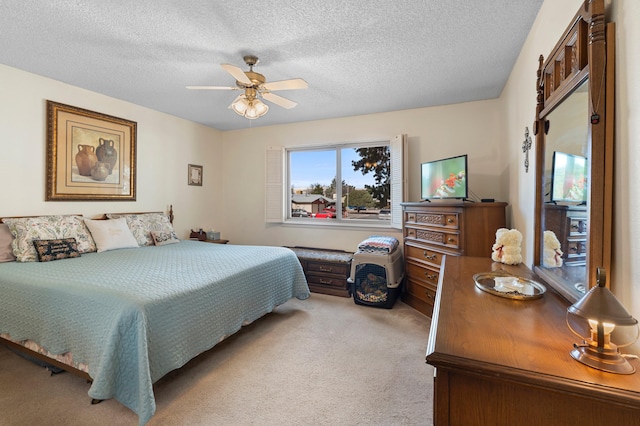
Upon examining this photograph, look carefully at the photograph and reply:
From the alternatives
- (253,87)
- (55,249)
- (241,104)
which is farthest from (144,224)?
(253,87)

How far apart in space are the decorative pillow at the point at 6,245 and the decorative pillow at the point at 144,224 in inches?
37.9

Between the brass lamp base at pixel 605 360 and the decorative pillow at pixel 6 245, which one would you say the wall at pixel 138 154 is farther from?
the brass lamp base at pixel 605 360

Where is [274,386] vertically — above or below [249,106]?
below

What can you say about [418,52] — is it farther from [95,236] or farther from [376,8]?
[95,236]

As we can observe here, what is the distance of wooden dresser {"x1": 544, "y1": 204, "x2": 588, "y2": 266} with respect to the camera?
1.10 meters

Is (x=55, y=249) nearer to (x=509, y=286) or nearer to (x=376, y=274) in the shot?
(x=376, y=274)

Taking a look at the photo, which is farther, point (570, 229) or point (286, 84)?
point (286, 84)

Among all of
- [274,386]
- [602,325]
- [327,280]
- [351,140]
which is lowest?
[274,386]

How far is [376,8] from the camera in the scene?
193 cm

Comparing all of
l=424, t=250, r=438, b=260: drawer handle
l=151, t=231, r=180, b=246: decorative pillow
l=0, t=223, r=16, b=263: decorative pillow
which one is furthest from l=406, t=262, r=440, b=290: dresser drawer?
l=0, t=223, r=16, b=263: decorative pillow

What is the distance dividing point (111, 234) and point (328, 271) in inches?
102

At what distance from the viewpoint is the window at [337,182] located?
4.23m

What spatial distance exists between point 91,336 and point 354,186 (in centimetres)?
353

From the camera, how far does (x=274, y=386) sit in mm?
1979
